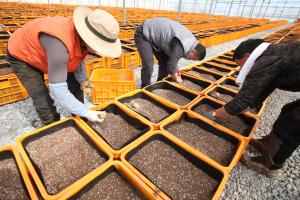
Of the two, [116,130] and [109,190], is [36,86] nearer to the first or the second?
[116,130]

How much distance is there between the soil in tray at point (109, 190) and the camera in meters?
1.30

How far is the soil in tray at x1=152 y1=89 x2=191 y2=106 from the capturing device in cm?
258

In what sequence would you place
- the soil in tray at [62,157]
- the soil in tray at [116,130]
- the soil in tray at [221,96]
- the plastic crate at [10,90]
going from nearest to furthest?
the soil in tray at [62,157] → the soil in tray at [116,130] → the soil in tray at [221,96] → the plastic crate at [10,90]

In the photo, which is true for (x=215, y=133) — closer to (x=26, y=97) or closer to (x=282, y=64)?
(x=282, y=64)

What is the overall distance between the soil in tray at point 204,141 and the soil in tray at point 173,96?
18.6 inches

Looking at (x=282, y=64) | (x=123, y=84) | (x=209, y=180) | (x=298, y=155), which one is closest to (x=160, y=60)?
(x=123, y=84)

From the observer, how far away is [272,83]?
5.36ft

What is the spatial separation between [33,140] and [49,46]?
88 centimetres

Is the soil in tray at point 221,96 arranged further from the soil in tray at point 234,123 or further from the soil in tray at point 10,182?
the soil in tray at point 10,182

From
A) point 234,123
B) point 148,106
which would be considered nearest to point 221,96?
point 234,123

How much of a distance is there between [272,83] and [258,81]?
0.22m

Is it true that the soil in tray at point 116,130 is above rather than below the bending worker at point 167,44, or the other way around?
below

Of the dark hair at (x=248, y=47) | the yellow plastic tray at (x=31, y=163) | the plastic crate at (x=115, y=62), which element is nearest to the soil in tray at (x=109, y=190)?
the yellow plastic tray at (x=31, y=163)

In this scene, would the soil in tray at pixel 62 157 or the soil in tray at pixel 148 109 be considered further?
the soil in tray at pixel 148 109
